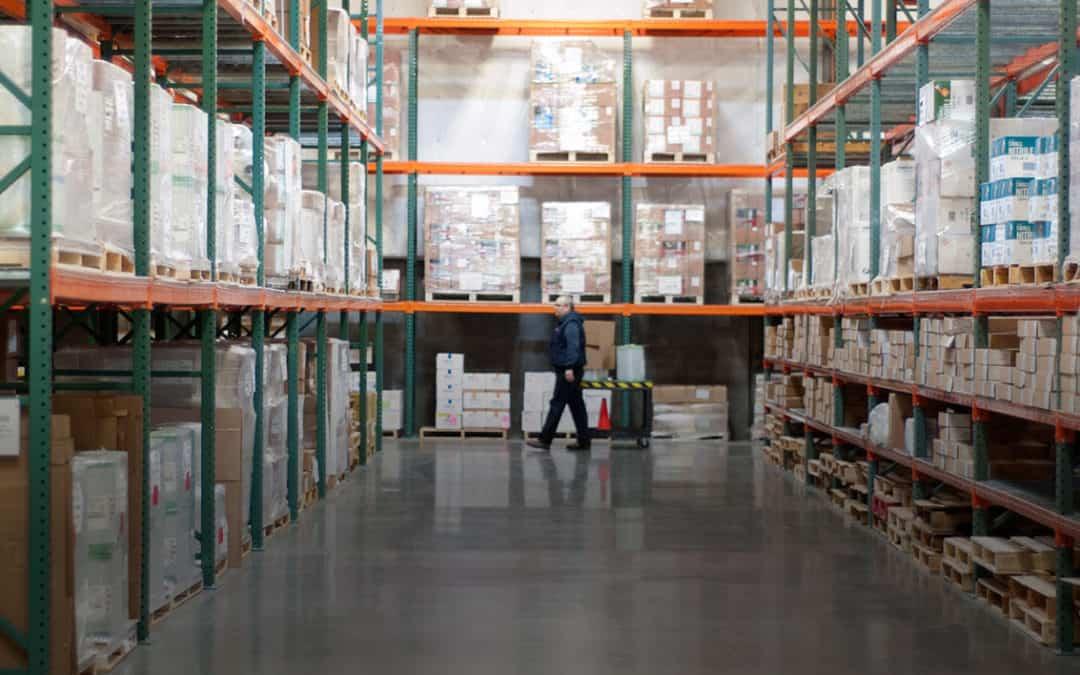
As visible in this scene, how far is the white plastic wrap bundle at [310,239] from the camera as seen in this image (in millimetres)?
9648

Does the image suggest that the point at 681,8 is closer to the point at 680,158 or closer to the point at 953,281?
the point at 680,158

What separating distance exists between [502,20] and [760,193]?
13.2ft

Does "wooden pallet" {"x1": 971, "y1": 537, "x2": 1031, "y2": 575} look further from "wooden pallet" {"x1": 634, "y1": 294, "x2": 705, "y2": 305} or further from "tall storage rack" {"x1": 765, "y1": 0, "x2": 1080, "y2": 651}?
"wooden pallet" {"x1": 634, "y1": 294, "x2": 705, "y2": 305}

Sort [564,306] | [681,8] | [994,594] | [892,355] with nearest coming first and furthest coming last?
[994,594]
[892,355]
[564,306]
[681,8]

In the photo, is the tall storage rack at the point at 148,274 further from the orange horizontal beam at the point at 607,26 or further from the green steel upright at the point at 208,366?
the orange horizontal beam at the point at 607,26

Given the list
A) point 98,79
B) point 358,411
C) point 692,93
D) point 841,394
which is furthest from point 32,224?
point 692,93

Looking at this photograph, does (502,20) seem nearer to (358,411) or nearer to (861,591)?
(358,411)

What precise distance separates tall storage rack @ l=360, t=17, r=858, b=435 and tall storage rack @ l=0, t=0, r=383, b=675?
3212 mm

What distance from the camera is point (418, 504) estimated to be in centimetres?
1087

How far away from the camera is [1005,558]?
6.72 metres

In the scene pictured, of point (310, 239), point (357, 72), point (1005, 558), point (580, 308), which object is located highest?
point (357, 72)

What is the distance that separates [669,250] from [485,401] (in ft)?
9.86

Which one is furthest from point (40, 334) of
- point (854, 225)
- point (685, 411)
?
point (685, 411)

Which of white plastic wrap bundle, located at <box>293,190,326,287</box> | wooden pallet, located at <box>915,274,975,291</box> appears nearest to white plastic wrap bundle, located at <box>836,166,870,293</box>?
wooden pallet, located at <box>915,274,975,291</box>
